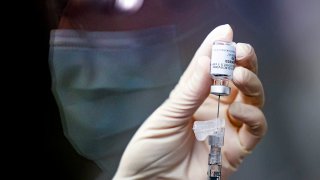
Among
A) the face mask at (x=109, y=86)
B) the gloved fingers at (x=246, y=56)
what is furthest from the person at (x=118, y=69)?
the gloved fingers at (x=246, y=56)

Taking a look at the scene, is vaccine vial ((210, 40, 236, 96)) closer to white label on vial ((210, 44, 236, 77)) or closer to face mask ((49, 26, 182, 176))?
white label on vial ((210, 44, 236, 77))

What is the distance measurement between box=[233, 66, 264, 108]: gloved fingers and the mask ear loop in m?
0.36

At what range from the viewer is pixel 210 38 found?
1209mm

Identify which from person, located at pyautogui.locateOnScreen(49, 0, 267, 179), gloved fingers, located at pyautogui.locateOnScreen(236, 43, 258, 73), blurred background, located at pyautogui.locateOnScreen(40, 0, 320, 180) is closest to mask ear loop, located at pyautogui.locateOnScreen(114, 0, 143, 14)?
person, located at pyautogui.locateOnScreen(49, 0, 267, 179)

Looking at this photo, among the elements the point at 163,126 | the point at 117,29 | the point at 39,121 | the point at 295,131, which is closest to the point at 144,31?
the point at 117,29

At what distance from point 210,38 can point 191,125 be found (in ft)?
0.77

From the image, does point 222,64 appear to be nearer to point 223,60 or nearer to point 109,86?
point 223,60

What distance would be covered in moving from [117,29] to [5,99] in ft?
1.22

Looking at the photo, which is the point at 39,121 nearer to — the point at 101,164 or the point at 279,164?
the point at 101,164

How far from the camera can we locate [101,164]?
1.28 meters

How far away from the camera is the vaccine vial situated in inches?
43.4

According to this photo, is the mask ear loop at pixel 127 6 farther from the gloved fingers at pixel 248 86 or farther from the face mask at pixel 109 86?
the gloved fingers at pixel 248 86

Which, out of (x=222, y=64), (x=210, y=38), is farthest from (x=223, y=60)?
(x=210, y=38)

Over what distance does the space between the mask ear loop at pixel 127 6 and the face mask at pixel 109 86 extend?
7 centimetres
